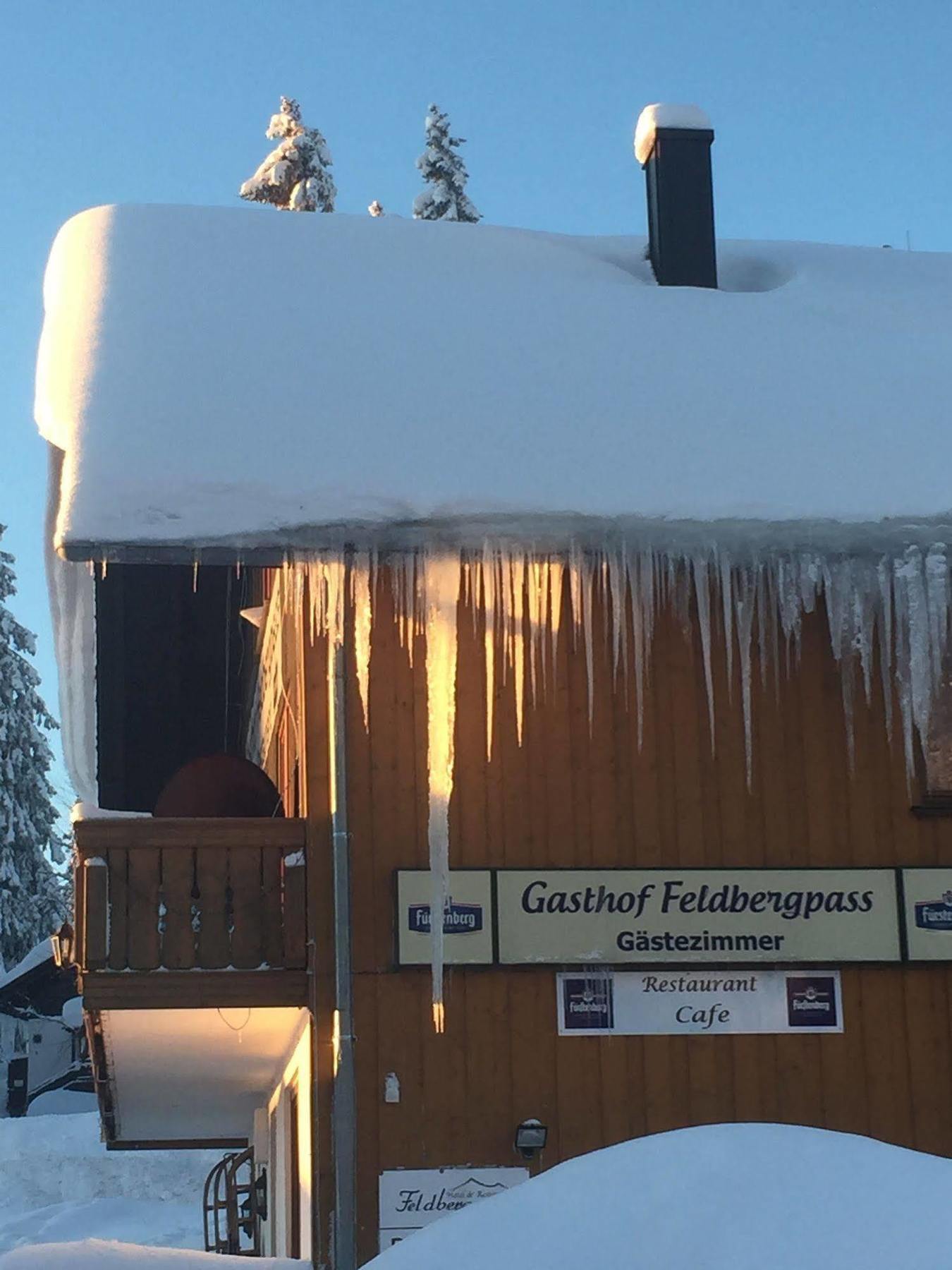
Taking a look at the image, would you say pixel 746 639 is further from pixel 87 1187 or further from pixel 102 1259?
pixel 87 1187

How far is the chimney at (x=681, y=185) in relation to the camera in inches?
541

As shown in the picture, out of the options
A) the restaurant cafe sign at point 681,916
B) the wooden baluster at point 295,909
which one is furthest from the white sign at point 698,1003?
the wooden baluster at point 295,909

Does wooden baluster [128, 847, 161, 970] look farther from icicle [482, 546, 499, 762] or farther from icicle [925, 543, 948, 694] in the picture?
icicle [925, 543, 948, 694]

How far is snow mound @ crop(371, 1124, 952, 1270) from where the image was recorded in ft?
11.2

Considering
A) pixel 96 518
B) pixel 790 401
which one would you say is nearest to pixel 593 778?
pixel 790 401

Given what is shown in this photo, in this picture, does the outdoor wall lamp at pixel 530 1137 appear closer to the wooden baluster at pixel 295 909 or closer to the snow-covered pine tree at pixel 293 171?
the wooden baluster at pixel 295 909

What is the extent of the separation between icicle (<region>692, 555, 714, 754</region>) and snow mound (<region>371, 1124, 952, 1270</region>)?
7.24 meters

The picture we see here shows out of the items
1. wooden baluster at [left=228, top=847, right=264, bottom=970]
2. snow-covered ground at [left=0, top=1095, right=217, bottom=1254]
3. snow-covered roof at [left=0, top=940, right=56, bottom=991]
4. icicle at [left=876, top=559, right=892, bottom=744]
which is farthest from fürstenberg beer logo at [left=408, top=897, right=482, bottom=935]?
snow-covered roof at [left=0, top=940, right=56, bottom=991]

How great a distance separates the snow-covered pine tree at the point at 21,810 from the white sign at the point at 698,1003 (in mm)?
29027

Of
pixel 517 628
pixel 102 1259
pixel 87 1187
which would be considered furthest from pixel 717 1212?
pixel 87 1187

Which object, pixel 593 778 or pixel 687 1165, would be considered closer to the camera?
pixel 687 1165

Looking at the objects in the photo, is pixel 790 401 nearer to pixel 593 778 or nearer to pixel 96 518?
pixel 593 778

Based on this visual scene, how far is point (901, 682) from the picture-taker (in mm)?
11789

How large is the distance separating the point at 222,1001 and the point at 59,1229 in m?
16.8
